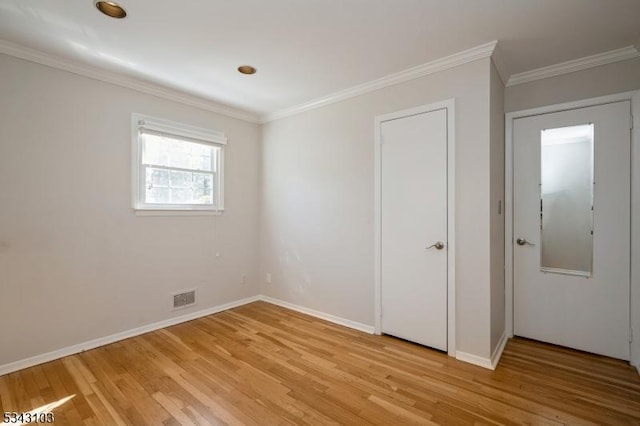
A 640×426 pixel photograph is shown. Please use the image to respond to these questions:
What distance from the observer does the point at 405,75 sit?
2973mm

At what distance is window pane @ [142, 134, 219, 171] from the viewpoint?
3365mm

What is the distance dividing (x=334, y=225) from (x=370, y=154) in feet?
3.09

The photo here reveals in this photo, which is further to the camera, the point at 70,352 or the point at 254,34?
the point at 70,352

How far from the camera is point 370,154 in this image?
129 inches

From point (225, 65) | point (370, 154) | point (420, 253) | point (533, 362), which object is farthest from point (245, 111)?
point (533, 362)

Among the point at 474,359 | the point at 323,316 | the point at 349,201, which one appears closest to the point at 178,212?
the point at 349,201

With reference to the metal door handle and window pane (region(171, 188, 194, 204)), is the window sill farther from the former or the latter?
the metal door handle

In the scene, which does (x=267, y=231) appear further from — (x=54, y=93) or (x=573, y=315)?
(x=573, y=315)

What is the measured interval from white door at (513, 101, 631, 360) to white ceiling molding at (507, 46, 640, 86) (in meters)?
0.38

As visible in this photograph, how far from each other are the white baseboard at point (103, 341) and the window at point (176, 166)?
1.30m

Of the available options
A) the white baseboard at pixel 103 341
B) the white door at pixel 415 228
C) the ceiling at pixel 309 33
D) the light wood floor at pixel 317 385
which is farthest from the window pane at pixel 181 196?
the white door at pixel 415 228

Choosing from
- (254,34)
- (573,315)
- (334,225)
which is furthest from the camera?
(334,225)

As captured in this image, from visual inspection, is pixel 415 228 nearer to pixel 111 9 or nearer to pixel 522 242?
pixel 522 242

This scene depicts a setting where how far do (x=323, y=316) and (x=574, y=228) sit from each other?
278 centimetres
